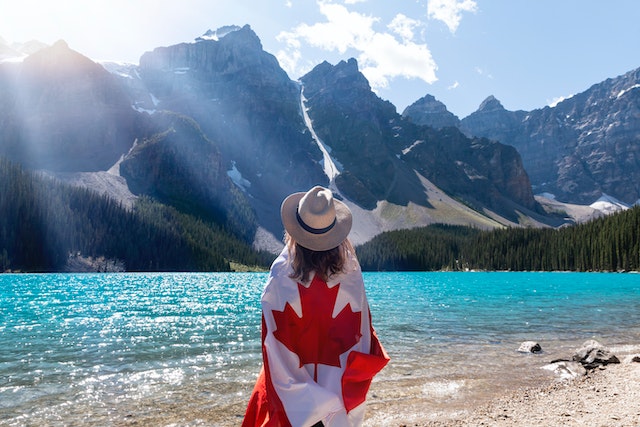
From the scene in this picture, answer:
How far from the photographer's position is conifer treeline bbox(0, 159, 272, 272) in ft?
437

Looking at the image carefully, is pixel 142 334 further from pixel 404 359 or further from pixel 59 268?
pixel 59 268

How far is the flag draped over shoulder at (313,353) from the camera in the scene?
393cm

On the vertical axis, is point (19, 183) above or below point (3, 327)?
above

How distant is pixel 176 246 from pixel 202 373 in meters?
161

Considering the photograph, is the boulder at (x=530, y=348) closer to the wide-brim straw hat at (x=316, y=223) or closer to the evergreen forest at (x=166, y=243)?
the wide-brim straw hat at (x=316, y=223)

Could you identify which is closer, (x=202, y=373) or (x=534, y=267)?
(x=202, y=373)

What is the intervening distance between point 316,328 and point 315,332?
0.04 metres

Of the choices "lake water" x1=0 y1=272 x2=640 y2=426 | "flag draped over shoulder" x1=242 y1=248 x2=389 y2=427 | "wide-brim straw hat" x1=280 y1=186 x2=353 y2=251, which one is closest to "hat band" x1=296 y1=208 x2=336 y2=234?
"wide-brim straw hat" x1=280 y1=186 x2=353 y2=251

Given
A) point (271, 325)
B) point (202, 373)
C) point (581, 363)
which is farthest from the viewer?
point (581, 363)

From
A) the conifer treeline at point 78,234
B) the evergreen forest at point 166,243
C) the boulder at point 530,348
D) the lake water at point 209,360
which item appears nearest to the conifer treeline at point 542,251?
the evergreen forest at point 166,243

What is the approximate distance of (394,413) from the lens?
38.5 feet

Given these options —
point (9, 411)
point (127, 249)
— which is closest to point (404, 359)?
point (9, 411)

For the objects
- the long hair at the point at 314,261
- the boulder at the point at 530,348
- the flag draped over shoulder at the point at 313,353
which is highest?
the long hair at the point at 314,261

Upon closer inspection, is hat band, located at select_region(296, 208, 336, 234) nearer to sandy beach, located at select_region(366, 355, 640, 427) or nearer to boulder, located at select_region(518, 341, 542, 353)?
sandy beach, located at select_region(366, 355, 640, 427)
